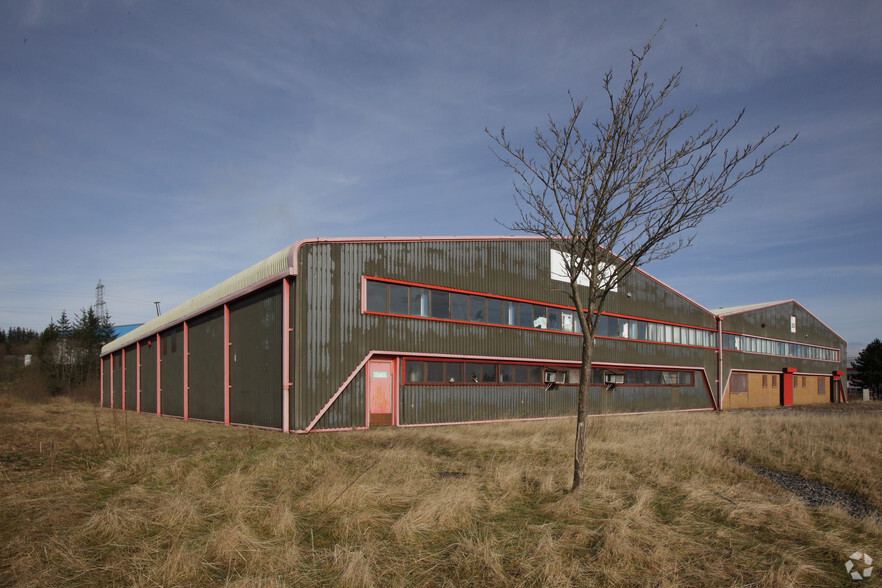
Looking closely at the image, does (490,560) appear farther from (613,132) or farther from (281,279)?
(281,279)

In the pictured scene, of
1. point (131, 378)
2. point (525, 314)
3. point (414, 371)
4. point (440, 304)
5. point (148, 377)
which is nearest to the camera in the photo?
point (414, 371)

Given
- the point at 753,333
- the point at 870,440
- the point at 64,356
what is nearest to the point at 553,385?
the point at 870,440

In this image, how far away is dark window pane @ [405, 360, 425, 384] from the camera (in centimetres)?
1830

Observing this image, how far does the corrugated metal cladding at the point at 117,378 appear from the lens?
3348 centimetres

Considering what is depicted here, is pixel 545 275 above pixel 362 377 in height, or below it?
above

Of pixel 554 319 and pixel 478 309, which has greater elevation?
pixel 478 309

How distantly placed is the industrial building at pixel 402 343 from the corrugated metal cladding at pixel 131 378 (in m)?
0.22

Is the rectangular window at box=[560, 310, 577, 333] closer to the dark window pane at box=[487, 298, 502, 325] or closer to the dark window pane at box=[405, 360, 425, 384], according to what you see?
the dark window pane at box=[487, 298, 502, 325]

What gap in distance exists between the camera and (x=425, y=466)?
9.65 m

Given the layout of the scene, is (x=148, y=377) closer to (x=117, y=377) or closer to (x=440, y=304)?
(x=117, y=377)

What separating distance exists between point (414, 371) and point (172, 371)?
38.0 ft

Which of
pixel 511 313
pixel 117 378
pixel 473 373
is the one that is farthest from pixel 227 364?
pixel 117 378

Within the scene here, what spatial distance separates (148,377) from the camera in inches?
1080

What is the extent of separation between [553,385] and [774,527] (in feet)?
54.9
